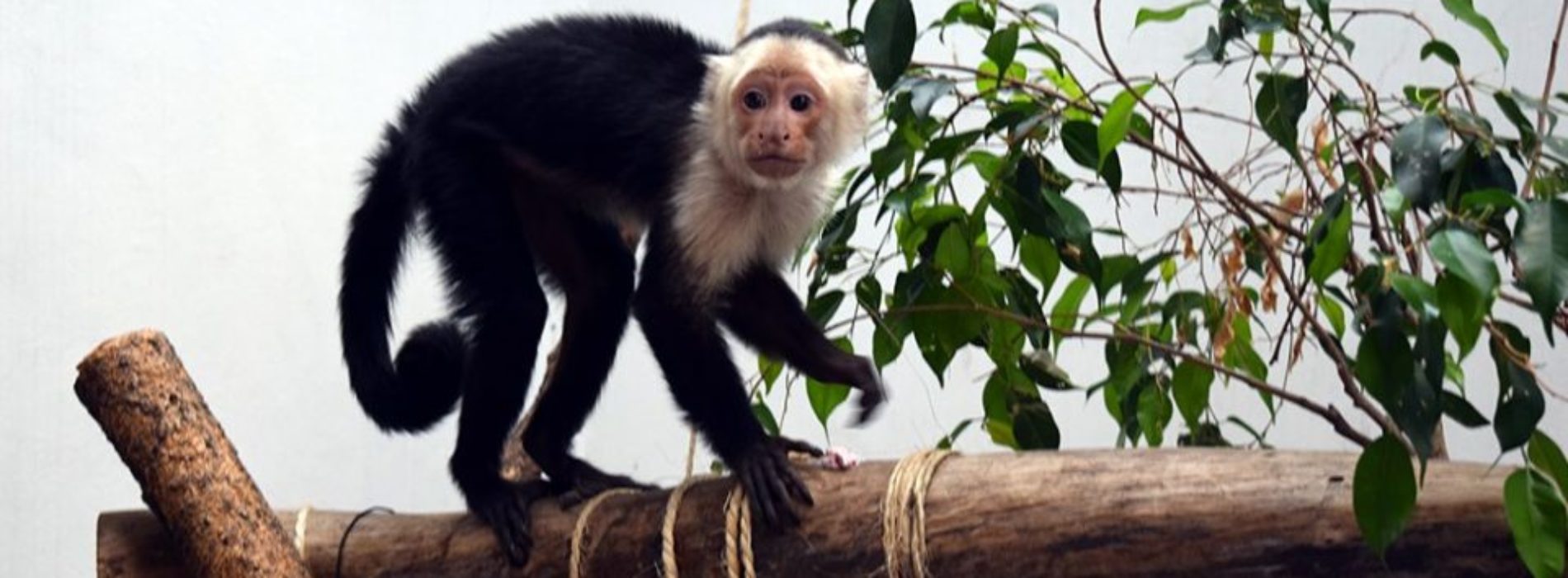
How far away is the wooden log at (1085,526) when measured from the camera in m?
1.57


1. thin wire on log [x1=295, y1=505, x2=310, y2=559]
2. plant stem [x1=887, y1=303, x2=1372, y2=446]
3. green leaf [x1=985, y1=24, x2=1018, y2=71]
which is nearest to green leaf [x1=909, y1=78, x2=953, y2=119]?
green leaf [x1=985, y1=24, x2=1018, y2=71]

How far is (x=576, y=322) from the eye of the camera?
2494 mm

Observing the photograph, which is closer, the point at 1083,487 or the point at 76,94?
the point at 1083,487

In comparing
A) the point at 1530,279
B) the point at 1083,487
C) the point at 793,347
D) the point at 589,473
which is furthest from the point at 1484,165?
the point at 589,473

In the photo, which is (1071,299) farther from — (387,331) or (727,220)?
(387,331)

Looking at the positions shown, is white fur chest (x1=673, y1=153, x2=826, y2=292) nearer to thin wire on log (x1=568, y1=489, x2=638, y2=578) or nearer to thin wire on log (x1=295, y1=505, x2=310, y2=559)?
thin wire on log (x1=568, y1=489, x2=638, y2=578)

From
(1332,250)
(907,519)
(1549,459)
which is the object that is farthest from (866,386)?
(1549,459)

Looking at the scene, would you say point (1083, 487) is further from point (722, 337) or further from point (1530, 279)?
point (722, 337)

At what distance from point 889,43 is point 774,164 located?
0.51 m

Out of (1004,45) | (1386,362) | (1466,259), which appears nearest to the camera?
(1466,259)

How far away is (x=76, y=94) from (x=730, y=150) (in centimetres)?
150

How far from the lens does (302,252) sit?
3.54 metres

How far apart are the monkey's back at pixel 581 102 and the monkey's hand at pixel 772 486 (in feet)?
1.78

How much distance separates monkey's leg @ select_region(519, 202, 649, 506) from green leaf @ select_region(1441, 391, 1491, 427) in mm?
1112
